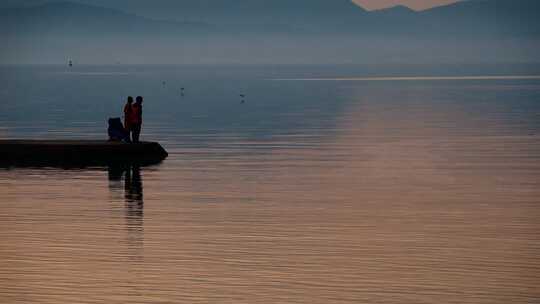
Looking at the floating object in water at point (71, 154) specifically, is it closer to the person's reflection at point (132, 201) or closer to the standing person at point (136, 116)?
the standing person at point (136, 116)

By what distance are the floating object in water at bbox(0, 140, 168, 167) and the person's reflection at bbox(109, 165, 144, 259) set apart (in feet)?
3.84

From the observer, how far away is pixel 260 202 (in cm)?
4006

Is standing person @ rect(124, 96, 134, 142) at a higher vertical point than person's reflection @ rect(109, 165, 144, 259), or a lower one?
higher

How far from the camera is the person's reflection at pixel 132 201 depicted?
32.3 m

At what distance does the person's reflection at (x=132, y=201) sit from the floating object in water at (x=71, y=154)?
3.84 ft

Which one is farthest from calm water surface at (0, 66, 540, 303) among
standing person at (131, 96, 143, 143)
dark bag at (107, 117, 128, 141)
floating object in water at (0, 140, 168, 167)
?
dark bag at (107, 117, 128, 141)

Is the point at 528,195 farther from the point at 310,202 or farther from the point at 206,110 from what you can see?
the point at 206,110

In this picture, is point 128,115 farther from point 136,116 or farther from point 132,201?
point 132,201

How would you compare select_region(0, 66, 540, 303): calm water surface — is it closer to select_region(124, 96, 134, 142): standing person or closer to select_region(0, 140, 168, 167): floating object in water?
select_region(0, 140, 168, 167): floating object in water

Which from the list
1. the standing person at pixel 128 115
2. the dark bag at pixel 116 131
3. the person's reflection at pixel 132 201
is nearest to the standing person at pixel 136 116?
the standing person at pixel 128 115

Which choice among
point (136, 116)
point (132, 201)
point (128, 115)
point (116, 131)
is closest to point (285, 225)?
point (132, 201)

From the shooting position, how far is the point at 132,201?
1603 inches

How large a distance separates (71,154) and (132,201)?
11706 mm

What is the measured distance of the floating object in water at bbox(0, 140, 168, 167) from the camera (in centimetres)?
5188
